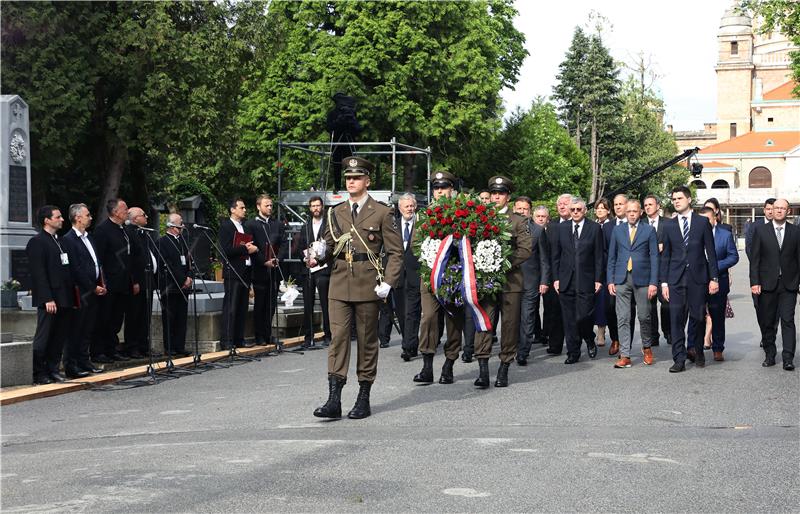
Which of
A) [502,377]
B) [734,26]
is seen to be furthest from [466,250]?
[734,26]

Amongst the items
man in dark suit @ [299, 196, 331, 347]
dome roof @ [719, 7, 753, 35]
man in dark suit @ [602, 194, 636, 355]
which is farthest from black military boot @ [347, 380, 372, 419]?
dome roof @ [719, 7, 753, 35]

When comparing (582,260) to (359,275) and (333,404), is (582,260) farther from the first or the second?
(333,404)

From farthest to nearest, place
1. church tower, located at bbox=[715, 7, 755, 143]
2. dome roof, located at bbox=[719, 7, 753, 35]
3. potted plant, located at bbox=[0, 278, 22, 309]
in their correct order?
dome roof, located at bbox=[719, 7, 753, 35] < church tower, located at bbox=[715, 7, 755, 143] < potted plant, located at bbox=[0, 278, 22, 309]

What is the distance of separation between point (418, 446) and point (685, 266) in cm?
622

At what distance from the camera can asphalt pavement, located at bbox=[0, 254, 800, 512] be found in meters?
6.22

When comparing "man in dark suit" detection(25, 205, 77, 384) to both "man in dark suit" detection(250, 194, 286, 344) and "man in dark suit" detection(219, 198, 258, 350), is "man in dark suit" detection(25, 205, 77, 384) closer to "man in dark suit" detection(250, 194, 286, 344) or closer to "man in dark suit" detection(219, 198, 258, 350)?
"man in dark suit" detection(219, 198, 258, 350)

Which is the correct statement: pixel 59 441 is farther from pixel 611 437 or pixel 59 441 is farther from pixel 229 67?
pixel 229 67

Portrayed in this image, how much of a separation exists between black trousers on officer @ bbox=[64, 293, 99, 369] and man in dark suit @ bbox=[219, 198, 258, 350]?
2.38 meters

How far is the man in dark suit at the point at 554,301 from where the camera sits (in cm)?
1411

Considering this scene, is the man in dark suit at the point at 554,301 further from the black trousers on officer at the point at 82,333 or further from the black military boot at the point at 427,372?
the black trousers on officer at the point at 82,333

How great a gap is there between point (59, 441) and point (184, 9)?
1002 inches

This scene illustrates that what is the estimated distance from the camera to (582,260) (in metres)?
13.8

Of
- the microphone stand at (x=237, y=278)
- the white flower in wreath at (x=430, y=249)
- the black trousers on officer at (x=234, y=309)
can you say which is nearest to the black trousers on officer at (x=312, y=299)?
the black trousers on officer at (x=234, y=309)

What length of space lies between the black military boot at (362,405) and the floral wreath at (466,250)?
6.96ft
